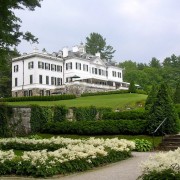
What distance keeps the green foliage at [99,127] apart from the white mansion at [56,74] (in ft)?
111

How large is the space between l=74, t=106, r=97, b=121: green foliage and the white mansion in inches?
1110

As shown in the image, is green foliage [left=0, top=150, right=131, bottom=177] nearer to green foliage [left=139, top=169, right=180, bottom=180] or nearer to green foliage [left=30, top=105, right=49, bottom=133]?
green foliage [left=139, top=169, right=180, bottom=180]

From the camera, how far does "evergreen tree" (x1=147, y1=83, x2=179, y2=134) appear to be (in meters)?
20.1

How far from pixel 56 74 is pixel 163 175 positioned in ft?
196

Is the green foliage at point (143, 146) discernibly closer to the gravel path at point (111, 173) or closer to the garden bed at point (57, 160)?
the garden bed at point (57, 160)

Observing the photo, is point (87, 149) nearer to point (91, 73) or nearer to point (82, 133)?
point (82, 133)

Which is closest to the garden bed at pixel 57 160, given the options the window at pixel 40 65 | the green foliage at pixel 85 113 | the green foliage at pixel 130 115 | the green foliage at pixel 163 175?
the green foliage at pixel 163 175

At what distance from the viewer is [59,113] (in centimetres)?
2898

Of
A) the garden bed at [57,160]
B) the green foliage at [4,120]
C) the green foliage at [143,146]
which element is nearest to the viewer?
the garden bed at [57,160]

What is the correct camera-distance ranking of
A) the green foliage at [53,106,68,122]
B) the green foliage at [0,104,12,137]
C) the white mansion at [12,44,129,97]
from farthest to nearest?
the white mansion at [12,44,129,97] < the green foliage at [53,106,68,122] < the green foliage at [0,104,12,137]

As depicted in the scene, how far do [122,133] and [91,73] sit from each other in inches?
1965

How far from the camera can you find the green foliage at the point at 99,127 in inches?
840

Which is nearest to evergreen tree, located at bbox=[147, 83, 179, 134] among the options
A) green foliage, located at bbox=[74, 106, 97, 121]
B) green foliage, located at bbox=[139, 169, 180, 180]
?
green foliage, located at bbox=[74, 106, 97, 121]

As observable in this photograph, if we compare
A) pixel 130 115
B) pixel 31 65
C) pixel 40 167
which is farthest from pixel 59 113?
pixel 31 65
